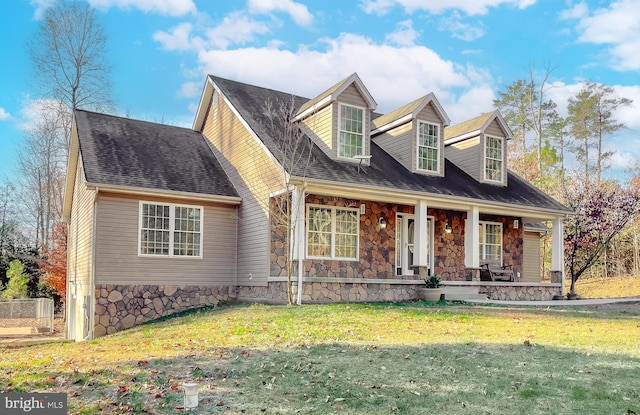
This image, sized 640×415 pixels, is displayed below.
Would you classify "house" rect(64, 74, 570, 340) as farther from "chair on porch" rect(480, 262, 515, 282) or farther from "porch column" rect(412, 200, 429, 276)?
"chair on porch" rect(480, 262, 515, 282)

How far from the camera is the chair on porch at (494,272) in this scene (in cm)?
1712

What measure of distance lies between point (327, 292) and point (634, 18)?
22107mm

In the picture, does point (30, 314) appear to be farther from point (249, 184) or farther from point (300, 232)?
point (300, 232)

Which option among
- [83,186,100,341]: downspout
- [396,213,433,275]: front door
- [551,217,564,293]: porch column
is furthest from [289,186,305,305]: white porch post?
[551,217,564,293]: porch column

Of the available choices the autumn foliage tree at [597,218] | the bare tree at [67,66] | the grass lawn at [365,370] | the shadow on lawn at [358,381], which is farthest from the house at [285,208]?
the bare tree at [67,66]

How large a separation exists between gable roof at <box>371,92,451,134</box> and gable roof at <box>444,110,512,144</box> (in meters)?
1.61

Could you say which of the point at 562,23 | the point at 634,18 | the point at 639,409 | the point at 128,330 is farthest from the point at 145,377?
the point at 634,18

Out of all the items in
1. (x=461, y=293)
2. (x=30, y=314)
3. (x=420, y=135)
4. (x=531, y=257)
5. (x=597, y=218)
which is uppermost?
(x=420, y=135)

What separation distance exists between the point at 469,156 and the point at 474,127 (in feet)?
3.19

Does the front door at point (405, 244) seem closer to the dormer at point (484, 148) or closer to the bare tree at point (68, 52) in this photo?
the dormer at point (484, 148)

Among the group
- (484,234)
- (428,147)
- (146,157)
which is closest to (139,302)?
(146,157)

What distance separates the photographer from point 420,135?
16625 mm

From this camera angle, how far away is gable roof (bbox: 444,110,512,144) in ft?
58.5

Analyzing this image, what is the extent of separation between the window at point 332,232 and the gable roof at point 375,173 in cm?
121
